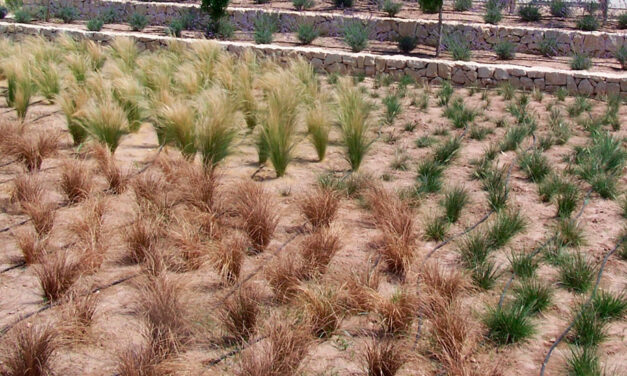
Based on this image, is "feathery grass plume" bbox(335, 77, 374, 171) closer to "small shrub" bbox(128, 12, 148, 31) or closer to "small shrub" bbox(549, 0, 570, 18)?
"small shrub" bbox(549, 0, 570, 18)

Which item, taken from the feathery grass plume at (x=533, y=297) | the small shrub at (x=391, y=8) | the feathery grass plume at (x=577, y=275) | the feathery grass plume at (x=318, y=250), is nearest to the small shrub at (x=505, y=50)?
the small shrub at (x=391, y=8)

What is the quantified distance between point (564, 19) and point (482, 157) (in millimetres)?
8582

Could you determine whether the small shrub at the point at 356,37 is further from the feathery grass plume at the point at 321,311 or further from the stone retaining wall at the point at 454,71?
the feathery grass plume at the point at 321,311

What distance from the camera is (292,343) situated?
3.47m

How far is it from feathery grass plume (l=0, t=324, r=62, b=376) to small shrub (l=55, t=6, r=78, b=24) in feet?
45.8

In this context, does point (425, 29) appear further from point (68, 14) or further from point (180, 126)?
point (68, 14)

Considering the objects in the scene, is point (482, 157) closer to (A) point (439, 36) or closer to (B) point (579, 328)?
(B) point (579, 328)

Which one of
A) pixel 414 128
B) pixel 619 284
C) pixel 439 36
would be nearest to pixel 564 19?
pixel 439 36

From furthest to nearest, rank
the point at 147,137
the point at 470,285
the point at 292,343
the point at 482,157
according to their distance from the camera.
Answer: the point at 147,137
the point at 482,157
the point at 470,285
the point at 292,343

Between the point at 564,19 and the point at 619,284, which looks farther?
the point at 564,19

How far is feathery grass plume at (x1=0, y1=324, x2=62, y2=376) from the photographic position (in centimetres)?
329

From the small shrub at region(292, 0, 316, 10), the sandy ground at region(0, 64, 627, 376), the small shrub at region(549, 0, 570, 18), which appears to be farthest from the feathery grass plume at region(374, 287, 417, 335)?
the small shrub at region(292, 0, 316, 10)

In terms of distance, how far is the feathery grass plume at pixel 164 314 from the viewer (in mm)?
3457

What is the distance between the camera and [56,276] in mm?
4070
